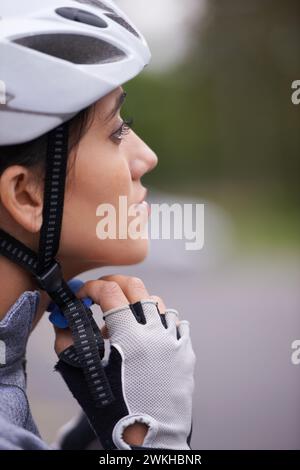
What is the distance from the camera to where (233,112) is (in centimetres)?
156

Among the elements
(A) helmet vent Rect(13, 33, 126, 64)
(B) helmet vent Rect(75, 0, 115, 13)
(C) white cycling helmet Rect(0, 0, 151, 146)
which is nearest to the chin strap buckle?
(C) white cycling helmet Rect(0, 0, 151, 146)

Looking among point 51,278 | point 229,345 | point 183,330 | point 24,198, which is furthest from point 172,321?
point 229,345

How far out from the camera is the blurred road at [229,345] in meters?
1.53

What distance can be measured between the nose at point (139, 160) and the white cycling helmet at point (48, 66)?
0.43 feet

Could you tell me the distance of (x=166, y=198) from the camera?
4.82 feet

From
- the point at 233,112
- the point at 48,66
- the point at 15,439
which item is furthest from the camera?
the point at 233,112

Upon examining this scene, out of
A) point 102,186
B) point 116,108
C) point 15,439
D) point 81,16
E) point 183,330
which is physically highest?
point 81,16

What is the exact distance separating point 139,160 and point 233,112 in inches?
18.7

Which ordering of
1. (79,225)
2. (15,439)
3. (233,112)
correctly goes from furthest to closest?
1. (233,112)
2. (79,225)
3. (15,439)

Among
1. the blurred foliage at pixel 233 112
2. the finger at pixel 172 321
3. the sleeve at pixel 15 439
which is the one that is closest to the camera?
the sleeve at pixel 15 439

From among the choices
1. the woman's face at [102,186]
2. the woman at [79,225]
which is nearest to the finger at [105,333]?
the woman at [79,225]

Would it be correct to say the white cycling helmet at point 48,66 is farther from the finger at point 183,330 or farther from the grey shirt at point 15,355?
the finger at point 183,330

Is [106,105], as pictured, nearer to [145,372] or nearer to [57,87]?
[57,87]

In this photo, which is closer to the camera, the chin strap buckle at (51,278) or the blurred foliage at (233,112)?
the chin strap buckle at (51,278)
